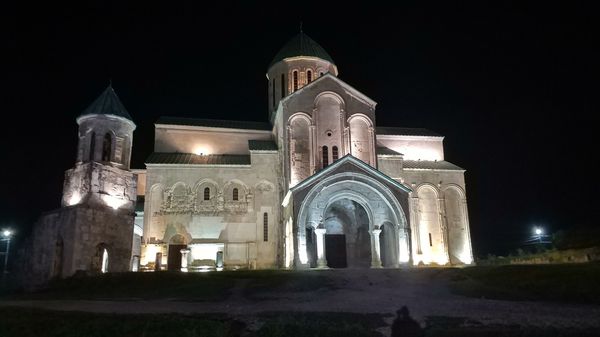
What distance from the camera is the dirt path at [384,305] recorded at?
38.7 feet

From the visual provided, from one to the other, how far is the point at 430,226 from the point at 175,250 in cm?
1684

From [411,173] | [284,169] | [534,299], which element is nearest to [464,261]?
[411,173]

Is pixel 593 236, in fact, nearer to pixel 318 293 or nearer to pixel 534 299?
pixel 534 299

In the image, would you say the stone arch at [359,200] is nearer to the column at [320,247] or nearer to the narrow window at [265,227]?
the column at [320,247]

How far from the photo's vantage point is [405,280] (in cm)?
1792

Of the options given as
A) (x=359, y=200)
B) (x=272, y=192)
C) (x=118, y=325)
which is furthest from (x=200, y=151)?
(x=118, y=325)

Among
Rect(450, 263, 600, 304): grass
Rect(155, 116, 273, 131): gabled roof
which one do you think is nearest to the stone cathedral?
Rect(155, 116, 273, 131): gabled roof

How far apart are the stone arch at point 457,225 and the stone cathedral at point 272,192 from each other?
0.23 ft

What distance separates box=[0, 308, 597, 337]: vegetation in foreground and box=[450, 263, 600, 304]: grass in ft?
14.5

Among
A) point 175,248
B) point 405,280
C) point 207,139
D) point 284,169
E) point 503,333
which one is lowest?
point 503,333

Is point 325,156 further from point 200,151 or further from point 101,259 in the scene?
point 101,259

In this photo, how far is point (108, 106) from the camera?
2511 cm

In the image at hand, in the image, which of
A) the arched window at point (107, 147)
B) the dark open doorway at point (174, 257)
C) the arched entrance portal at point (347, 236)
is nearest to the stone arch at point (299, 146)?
the arched entrance portal at point (347, 236)

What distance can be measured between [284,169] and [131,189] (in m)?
8.94
